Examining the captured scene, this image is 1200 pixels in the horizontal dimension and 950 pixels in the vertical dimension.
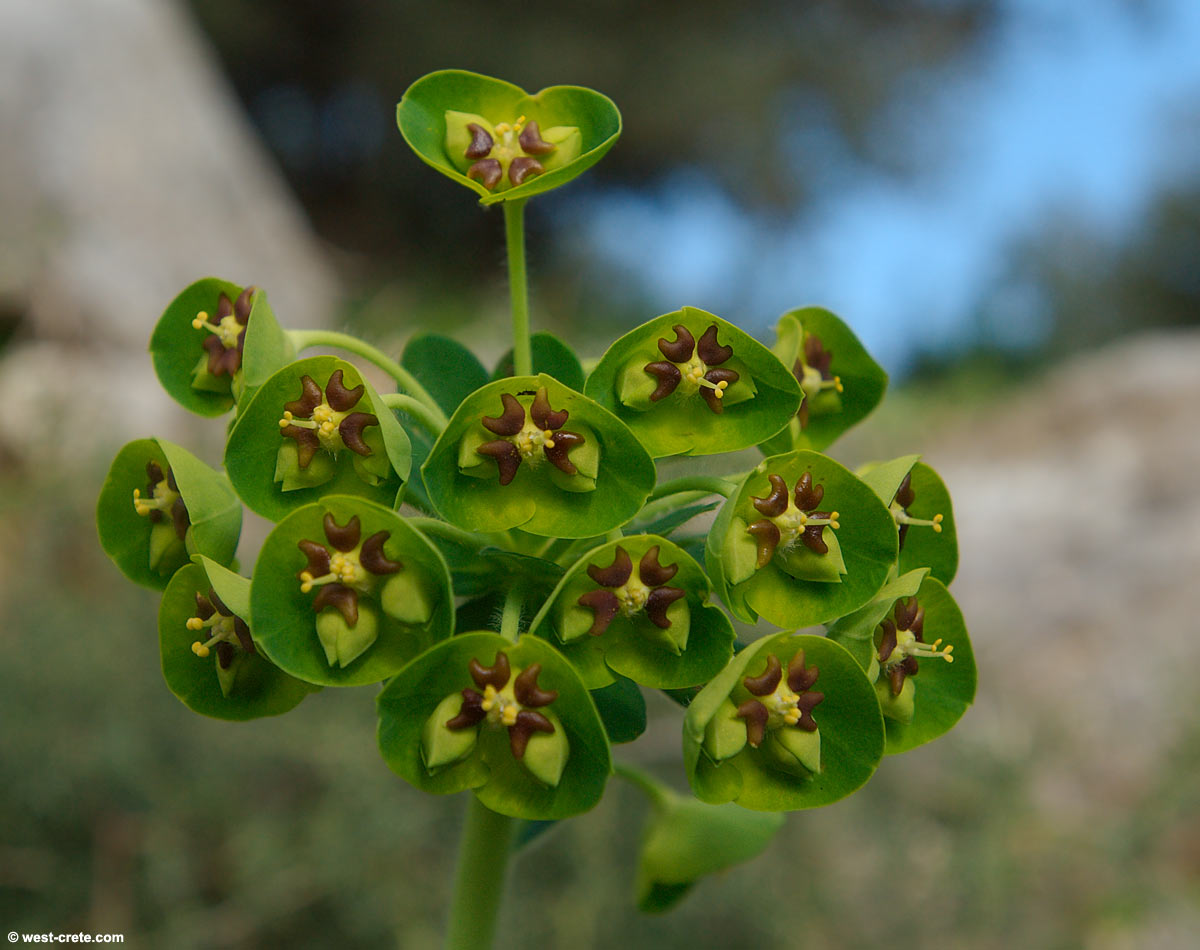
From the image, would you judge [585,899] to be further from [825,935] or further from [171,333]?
[171,333]

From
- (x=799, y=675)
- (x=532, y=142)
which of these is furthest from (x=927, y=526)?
(x=532, y=142)

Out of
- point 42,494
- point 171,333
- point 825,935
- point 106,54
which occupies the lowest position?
point 825,935

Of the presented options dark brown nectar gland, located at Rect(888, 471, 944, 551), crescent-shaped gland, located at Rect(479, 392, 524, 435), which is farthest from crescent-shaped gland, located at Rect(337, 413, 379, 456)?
dark brown nectar gland, located at Rect(888, 471, 944, 551)

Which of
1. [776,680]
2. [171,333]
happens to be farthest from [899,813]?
[171,333]

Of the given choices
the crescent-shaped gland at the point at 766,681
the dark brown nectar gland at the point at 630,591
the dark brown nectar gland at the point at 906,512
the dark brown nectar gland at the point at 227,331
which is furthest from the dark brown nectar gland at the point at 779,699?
the dark brown nectar gland at the point at 227,331

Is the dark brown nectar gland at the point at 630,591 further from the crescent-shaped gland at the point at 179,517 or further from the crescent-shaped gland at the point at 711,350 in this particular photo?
the crescent-shaped gland at the point at 179,517

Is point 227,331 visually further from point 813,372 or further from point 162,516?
point 813,372
